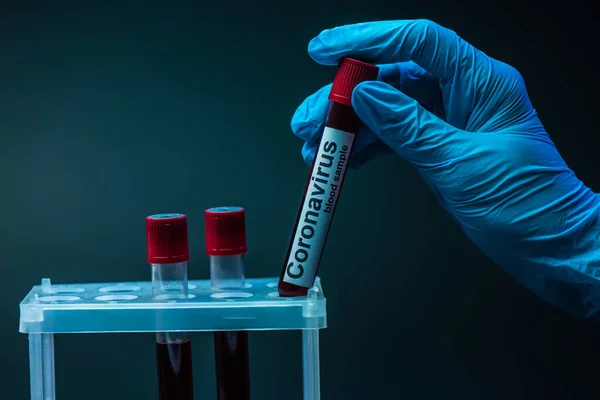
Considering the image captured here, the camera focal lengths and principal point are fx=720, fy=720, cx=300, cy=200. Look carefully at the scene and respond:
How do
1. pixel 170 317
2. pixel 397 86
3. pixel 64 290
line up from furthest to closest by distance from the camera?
pixel 397 86 < pixel 64 290 < pixel 170 317

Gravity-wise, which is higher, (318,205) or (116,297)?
(318,205)

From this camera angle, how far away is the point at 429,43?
3.41ft

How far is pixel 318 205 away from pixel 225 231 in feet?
0.44

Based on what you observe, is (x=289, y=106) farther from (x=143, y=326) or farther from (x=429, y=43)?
(x=143, y=326)

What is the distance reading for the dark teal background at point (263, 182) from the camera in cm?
128

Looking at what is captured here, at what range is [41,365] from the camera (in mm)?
961

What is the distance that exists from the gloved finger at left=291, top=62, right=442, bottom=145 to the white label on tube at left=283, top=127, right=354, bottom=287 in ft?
0.59

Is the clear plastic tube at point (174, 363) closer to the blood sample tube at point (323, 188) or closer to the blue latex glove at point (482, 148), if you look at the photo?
the blood sample tube at point (323, 188)

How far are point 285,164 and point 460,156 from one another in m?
0.39

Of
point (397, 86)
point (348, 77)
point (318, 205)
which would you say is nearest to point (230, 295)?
point (318, 205)

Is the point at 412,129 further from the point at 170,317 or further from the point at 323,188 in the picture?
the point at 170,317

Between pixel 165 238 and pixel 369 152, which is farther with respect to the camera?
pixel 369 152

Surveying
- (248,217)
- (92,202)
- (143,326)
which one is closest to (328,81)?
(248,217)

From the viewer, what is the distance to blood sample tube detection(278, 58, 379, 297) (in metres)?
0.97
